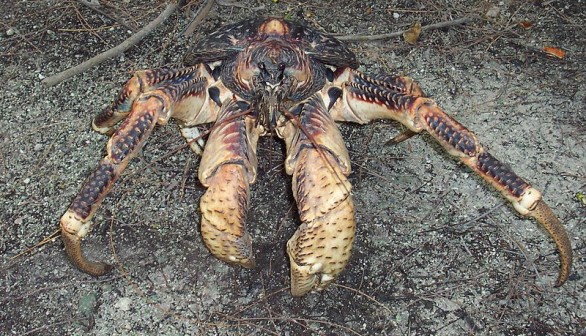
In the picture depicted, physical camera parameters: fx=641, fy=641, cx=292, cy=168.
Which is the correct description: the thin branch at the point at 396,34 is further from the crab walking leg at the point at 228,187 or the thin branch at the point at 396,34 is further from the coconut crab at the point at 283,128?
the crab walking leg at the point at 228,187

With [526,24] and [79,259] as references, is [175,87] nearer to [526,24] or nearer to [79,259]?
[79,259]

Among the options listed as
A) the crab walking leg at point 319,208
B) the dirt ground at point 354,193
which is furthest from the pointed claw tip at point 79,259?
the crab walking leg at point 319,208

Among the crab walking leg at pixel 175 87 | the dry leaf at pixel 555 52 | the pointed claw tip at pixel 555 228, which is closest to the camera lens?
the pointed claw tip at pixel 555 228

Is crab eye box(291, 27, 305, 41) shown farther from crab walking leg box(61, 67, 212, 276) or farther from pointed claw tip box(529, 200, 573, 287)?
pointed claw tip box(529, 200, 573, 287)

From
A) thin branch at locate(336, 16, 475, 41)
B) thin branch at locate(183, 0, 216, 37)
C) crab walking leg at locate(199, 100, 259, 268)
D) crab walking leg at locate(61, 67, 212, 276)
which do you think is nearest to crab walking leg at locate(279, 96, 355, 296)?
crab walking leg at locate(199, 100, 259, 268)

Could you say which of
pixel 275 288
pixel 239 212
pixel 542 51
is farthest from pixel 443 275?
pixel 542 51

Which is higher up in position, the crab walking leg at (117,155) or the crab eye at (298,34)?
the crab eye at (298,34)

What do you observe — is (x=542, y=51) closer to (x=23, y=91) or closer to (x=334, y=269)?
(x=334, y=269)
